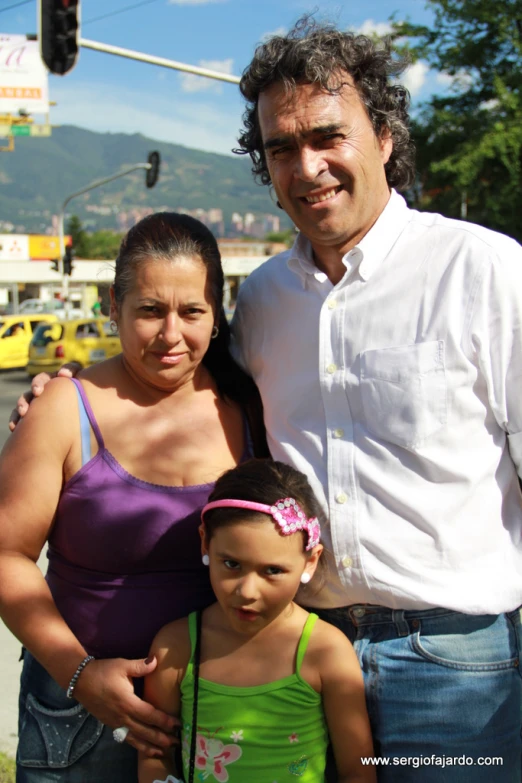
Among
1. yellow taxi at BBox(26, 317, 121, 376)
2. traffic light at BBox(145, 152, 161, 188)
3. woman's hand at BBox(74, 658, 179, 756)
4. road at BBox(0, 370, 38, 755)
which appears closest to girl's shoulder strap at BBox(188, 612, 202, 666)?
woman's hand at BBox(74, 658, 179, 756)

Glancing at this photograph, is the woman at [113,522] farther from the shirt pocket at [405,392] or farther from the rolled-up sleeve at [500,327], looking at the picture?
the rolled-up sleeve at [500,327]

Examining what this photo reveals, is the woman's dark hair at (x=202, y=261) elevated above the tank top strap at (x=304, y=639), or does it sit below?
above

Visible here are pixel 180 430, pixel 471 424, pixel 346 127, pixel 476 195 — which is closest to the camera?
pixel 471 424

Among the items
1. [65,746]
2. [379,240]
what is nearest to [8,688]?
[65,746]

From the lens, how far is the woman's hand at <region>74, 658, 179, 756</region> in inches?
79.7

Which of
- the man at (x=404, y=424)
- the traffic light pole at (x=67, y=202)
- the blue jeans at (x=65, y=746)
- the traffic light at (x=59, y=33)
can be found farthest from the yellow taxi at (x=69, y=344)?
the man at (x=404, y=424)

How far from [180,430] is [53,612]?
23.9 inches

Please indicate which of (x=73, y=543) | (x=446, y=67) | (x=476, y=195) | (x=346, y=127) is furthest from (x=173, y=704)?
(x=446, y=67)

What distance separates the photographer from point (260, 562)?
205 centimetres

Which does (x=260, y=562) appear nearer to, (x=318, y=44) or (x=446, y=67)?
(x=318, y=44)

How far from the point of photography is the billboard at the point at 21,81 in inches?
1570

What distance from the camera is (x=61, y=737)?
2.19m

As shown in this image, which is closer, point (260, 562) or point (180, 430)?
point (260, 562)

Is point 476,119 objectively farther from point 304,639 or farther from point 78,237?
point 78,237
